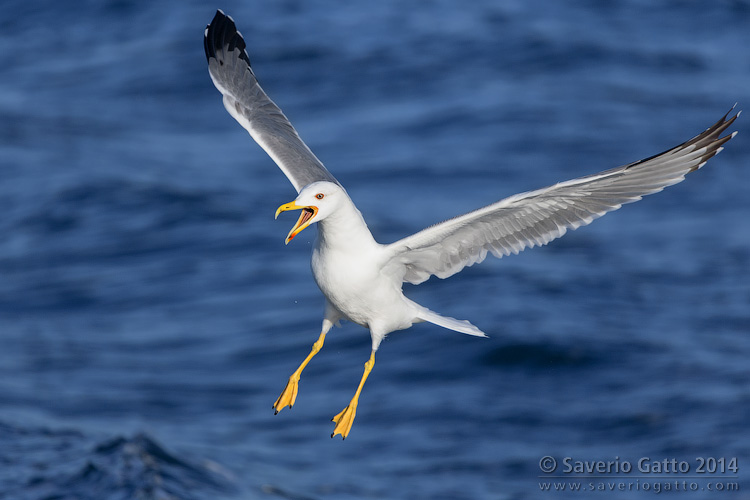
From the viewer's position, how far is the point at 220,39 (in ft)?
34.9

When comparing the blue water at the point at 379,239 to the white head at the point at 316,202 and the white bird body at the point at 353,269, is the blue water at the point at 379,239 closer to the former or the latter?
the white bird body at the point at 353,269

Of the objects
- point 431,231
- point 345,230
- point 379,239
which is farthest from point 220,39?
point 379,239

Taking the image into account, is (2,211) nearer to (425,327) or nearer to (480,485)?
(425,327)

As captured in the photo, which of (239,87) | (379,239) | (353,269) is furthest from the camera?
(379,239)

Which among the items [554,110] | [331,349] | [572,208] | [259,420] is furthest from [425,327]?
[572,208]

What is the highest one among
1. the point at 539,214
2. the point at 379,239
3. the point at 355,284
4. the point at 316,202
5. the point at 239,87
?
the point at 379,239

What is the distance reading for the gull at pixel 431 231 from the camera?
8.05 m

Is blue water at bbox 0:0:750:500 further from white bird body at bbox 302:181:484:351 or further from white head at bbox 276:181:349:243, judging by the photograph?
white head at bbox 276:181:349:243

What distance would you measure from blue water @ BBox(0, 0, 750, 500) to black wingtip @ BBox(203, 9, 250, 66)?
5.96m

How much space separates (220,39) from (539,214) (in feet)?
12.6

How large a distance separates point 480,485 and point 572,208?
10091 mm

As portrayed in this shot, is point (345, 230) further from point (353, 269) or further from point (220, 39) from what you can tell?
point (220, 39)

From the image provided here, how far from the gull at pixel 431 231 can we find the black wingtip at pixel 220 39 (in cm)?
160

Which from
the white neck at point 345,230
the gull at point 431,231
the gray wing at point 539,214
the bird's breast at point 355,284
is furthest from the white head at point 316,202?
the gray wing at point 539,214
